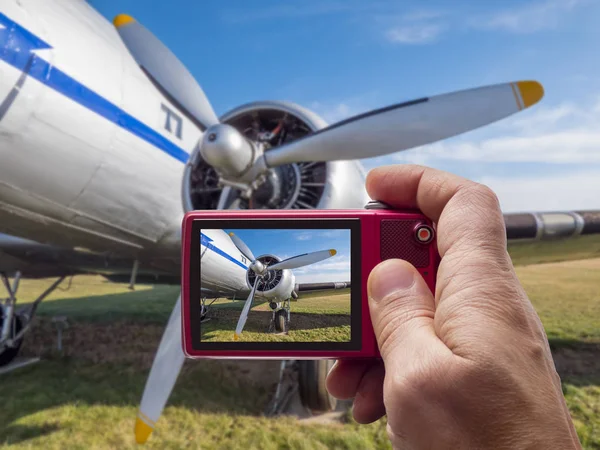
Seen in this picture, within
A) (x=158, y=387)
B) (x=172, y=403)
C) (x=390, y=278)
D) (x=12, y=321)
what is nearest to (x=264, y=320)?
(x=390, y=278)

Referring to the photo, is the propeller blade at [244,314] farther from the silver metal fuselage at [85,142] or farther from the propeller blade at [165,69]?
the propeller blade at [165,69]

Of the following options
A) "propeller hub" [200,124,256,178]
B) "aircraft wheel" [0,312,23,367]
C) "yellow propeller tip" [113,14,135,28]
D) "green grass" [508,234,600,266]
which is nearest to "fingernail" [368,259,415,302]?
"propeller hub" [200,124,256,178]

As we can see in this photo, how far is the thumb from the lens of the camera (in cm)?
81

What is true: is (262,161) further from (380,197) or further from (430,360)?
(430,360)

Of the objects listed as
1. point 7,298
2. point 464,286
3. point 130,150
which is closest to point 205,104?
point 130,150

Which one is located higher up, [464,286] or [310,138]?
[310,138]

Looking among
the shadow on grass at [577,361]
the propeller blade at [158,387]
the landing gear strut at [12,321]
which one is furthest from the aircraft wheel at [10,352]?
the shadow on grass at [577,361]

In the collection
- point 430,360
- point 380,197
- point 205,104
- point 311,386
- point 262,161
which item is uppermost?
point 205,104

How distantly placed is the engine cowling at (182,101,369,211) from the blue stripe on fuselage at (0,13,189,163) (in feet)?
2.36

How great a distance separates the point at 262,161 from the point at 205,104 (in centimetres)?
151

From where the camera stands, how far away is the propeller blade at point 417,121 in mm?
3725

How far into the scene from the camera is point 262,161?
13.0 feet

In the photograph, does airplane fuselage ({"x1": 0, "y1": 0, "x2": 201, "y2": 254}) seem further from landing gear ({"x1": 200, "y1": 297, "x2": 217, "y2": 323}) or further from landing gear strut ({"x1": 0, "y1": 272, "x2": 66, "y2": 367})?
landing gear ({"x1": 200, "y1": 297, "x2": 217, "y2": 323})

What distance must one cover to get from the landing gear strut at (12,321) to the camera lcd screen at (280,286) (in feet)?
20.1
